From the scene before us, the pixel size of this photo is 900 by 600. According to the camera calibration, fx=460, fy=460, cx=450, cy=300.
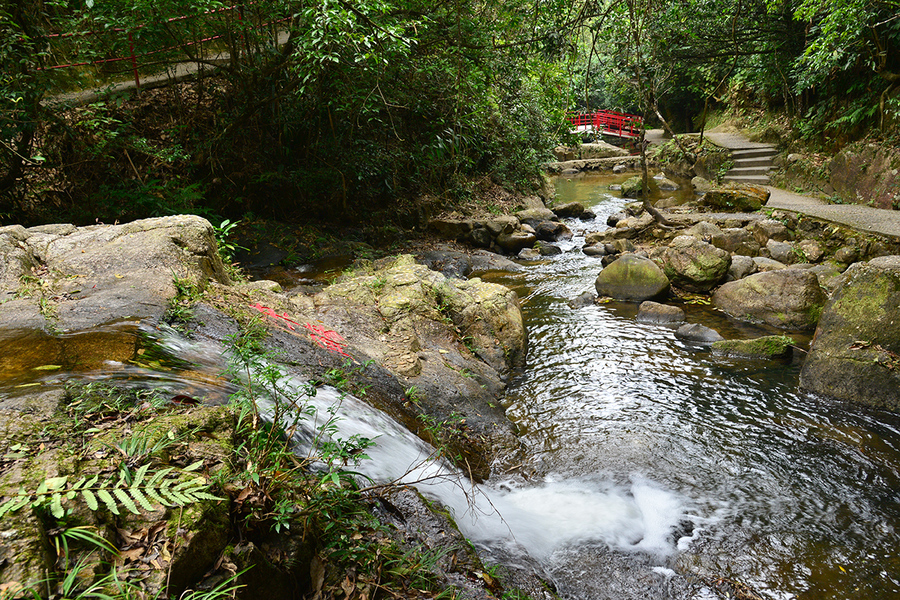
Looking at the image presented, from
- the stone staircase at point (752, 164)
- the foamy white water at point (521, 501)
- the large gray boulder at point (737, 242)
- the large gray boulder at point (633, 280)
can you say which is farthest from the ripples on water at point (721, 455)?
the stone staircase at point (752, 164)

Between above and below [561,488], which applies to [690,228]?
above

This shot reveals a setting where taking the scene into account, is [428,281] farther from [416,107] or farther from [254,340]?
[416,107]

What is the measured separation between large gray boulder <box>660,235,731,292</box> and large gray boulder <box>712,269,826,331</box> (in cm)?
56

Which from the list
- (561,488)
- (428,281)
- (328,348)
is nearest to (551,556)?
(561,488)

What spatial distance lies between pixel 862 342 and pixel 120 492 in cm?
609

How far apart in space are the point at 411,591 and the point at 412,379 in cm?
249

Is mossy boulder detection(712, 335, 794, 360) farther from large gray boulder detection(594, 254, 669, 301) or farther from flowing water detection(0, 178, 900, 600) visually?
large gray boulder detection(594, 254, 669, 301)

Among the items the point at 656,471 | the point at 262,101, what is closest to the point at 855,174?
the point at 656,471

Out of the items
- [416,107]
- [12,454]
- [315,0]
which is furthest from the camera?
[416,107]

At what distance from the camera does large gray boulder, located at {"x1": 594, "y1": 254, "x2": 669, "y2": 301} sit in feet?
24.8

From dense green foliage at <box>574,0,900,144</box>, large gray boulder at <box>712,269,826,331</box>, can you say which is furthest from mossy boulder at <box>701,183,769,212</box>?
large gray boulder at <box>712,269,826,331</box>

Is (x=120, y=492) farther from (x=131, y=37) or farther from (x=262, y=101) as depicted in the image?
(x=262, y=101)

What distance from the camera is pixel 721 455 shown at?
4.02 m

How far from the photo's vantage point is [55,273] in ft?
11.4
